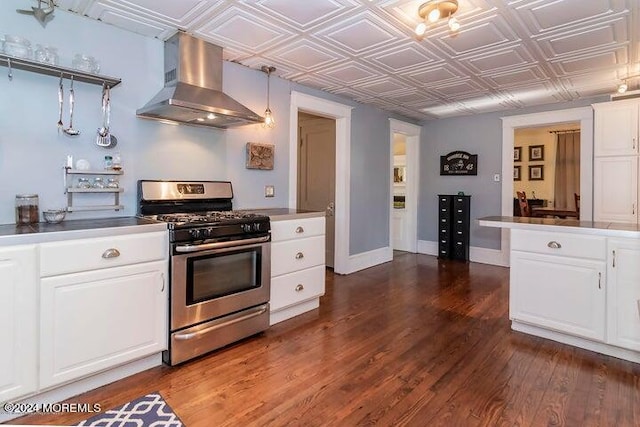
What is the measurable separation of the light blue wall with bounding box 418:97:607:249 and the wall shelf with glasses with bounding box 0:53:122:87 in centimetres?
490

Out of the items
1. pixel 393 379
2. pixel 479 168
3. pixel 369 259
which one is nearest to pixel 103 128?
pixel 393 379

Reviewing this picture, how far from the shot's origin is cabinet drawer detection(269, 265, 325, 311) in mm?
2945

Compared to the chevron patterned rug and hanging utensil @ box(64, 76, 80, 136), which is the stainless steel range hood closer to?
hanging utensil @ box(64, 76, 80, 136)

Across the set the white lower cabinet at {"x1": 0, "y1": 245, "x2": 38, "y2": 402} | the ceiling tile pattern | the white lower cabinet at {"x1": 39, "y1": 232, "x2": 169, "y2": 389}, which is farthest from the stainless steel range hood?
the white lower cabinet at {"x1": 0, "y1": 245, "x2": 38, "y2": 402}

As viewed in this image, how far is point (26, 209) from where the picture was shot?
2.16 metres

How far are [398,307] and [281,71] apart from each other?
2543 mm

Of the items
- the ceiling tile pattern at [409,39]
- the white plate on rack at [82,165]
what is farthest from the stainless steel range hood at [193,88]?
the white plate on rack at [82,165]

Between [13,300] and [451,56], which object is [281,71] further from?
[13,300]

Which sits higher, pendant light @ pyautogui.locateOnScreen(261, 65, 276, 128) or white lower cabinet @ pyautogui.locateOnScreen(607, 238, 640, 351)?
pendant light @ pyautogui.locateOnScreen(261, 65, 276, 128)

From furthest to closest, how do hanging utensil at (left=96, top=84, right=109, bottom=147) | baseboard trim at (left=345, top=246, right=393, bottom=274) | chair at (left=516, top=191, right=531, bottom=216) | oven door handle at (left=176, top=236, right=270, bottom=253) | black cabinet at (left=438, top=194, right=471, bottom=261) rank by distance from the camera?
1. chair at (left=516, top=191, right=531, bottom=216)
2. black cabinet at (left=438, top=194, right=471, bottom=261)
3. baseboard trim at (left=345, top=246, right=393, bottom=274)
4. hanging utensil at (left=96, top=84, right=109, bottom=147)
5. oven door handle at (left=176, top=236, right=270, bottom=253)

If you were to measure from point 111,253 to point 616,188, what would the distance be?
4994 mm

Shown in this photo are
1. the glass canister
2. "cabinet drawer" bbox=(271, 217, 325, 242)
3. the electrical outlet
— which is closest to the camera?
the glass canister

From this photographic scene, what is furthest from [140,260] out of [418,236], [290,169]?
[418,236]

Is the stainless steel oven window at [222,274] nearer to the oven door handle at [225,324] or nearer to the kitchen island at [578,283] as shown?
the oven door handle at [225,324]
